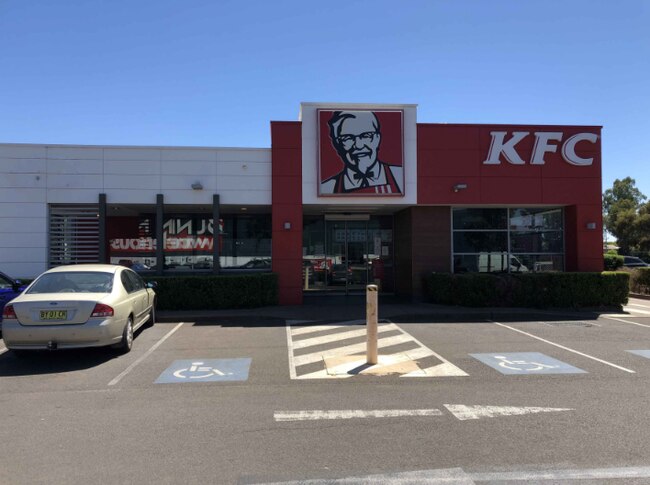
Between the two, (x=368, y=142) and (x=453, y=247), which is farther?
(x=453, y=247)

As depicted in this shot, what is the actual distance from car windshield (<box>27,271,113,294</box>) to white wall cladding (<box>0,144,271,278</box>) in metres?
6.32

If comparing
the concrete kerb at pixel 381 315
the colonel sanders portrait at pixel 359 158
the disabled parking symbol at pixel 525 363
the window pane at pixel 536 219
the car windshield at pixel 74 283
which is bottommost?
the disabled parking symbol at pixel 525 363

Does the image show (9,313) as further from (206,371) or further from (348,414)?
(348,414)

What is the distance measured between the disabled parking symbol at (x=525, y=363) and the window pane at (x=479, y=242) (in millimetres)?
7640

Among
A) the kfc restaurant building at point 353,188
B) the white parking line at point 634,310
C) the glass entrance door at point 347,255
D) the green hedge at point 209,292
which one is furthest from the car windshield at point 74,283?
the white parking line at point 634,310

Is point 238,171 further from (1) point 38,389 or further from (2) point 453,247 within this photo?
(1) point 38,389

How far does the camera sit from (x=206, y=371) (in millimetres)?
7359

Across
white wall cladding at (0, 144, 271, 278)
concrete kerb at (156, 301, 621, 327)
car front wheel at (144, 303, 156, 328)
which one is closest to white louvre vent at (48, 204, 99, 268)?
white wall cladding at (0, 144, 271, 278)

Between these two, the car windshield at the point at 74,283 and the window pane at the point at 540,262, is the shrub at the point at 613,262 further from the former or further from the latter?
the car windshield at the point at 74,283

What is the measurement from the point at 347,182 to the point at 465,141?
398cm

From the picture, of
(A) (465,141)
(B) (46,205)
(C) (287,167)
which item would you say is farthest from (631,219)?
(B) (46,205)

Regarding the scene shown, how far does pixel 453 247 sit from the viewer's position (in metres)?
15.9

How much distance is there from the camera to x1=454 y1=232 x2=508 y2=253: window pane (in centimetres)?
1593

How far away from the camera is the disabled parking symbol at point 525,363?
7.31 m
